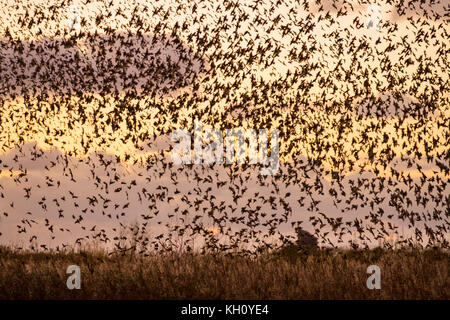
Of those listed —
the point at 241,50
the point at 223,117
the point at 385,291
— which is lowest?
the point at 385,291

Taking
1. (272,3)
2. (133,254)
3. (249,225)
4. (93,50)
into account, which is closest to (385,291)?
(249,225)

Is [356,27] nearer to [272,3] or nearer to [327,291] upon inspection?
[272,3]

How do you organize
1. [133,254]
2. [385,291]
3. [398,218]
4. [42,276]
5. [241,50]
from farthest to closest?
1. [241,50]
2. [398,218]
3. [133,254]
4. [42,276]
5. [385,291]

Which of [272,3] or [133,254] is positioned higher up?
[272,3]

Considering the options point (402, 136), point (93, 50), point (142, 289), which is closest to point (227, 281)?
point (142, 289)

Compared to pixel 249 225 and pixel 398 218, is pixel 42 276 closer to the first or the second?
pixel 249 225

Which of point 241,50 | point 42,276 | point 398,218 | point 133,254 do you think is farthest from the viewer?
point 241,50

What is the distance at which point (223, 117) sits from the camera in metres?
20.9

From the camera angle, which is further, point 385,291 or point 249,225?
point 249,225

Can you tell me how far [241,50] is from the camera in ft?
69.6

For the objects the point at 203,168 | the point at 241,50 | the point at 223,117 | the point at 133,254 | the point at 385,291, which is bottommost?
the point at 385,291

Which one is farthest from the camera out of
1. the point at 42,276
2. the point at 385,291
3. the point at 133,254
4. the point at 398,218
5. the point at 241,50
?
the point at 241,50

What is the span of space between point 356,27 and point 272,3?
2605mm

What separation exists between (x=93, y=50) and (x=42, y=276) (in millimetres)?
9221
